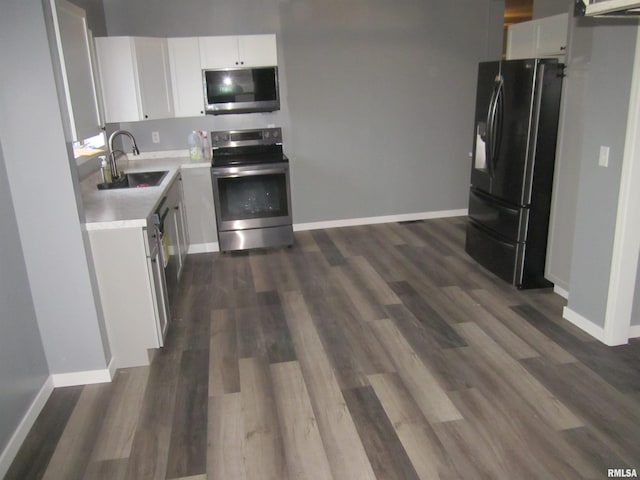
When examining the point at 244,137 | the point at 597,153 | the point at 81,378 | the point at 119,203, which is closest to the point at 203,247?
the point at 244,137

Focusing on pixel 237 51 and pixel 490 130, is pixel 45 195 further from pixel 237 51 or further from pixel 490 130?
pixel 490 130

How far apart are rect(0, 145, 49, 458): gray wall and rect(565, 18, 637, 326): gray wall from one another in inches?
131

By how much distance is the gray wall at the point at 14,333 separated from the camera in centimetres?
235

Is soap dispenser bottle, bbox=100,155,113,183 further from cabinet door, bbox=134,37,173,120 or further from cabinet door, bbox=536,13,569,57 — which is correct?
cabinet door, bbox=536,13,569,57

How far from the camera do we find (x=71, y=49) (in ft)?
9.28

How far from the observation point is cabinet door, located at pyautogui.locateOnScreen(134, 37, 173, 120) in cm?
453

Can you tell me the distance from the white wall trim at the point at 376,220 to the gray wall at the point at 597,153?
2.66 m

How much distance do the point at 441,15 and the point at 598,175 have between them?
314 cm

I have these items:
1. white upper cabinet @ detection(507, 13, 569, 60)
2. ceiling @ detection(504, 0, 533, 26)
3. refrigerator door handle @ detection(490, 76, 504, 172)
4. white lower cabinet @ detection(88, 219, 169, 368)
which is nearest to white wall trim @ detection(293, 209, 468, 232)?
refrigerator door handle @ detection(490, 76, 504, 172)

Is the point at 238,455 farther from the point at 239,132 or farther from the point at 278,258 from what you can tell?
the point at 239,132

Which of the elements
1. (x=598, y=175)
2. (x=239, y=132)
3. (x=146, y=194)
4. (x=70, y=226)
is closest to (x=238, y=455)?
(x=70, y=226)

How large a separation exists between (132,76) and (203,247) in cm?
173

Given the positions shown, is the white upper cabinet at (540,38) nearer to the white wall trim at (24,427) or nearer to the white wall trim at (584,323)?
the white wall trim at (584,323)

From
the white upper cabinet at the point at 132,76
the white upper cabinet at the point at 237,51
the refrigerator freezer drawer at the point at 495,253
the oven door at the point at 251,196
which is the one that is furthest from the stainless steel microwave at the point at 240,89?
the refrigerator freezer drawer at the point at 495,253
